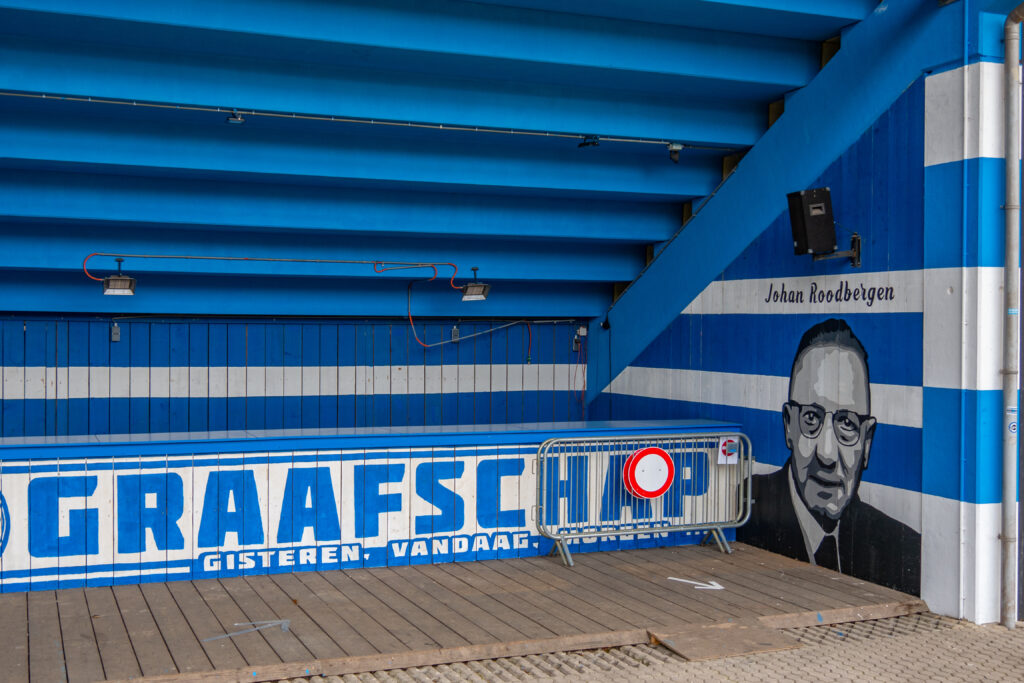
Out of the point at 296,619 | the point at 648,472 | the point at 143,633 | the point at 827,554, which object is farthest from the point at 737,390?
the point at 143,633

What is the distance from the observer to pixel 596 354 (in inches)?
415

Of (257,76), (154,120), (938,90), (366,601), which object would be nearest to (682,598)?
(366,601)

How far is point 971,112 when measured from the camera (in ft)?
18.7

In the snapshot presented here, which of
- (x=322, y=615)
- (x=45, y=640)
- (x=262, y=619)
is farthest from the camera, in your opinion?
(x=322, y=615)

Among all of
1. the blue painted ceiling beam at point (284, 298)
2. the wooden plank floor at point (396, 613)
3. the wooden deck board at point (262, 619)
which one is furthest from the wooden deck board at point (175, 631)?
the blue painted ceiling beam at point (284, 298)

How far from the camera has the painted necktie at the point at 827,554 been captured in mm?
6793

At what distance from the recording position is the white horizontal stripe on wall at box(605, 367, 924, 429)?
20.3ft

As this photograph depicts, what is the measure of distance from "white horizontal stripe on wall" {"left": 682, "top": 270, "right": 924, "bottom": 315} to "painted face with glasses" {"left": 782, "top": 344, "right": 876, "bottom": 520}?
1.08ft

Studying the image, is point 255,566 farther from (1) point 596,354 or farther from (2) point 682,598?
(1) point 596,354

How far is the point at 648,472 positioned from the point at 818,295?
1.77 metres

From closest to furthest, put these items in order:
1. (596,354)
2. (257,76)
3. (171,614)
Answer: (171,614) → (257,76) → (596,354)

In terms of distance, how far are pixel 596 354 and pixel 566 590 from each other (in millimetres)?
4507

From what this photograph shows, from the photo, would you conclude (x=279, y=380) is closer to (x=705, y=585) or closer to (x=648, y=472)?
(x=648, y=472)

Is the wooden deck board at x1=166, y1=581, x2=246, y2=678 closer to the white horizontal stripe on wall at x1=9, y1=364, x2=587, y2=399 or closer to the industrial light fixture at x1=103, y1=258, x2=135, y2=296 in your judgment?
the industrial light fixture at x1=103, y1=258, x2=135, y2=296
